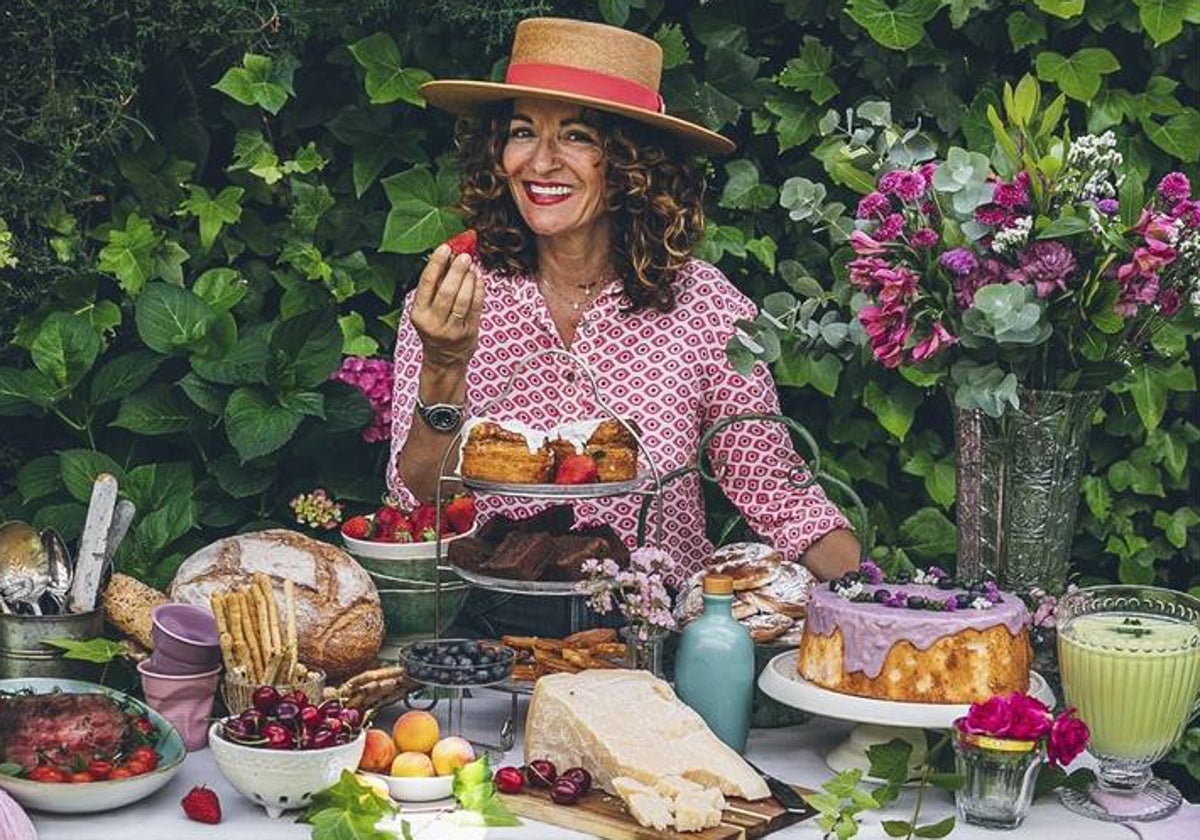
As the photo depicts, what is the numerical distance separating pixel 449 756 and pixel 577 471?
48 cm

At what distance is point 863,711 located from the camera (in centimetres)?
221

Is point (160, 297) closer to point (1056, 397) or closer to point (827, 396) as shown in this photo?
point (827, 396)

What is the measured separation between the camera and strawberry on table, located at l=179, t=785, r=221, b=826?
2080 millimetres

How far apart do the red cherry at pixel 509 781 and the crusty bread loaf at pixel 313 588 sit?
0.36 m

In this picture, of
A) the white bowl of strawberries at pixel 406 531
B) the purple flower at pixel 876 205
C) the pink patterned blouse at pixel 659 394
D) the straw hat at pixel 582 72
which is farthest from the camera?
the pink patterned blouse at pixel 659 394

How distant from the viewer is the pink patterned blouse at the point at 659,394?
3.21 m

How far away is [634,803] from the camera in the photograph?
205cm

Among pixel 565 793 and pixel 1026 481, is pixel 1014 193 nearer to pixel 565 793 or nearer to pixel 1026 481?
pixel 1026 481

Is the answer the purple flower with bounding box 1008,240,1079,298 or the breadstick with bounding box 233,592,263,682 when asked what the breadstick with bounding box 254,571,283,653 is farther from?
the purple flower with bounding box 1008,240,1079,298

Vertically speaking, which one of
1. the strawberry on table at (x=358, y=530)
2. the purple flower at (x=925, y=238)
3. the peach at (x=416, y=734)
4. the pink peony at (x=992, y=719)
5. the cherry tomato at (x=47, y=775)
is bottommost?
the cherry tomato at (x=47, y=775)

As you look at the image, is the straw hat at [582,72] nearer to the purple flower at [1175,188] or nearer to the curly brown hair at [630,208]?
the curly brown hair at [630,208]

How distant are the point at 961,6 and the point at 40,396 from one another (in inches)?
72.7

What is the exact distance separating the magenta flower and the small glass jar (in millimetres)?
494

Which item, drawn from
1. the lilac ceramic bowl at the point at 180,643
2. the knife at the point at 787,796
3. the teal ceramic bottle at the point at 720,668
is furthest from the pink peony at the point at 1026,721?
the lilac ceramic bowl at the point at 180,643
